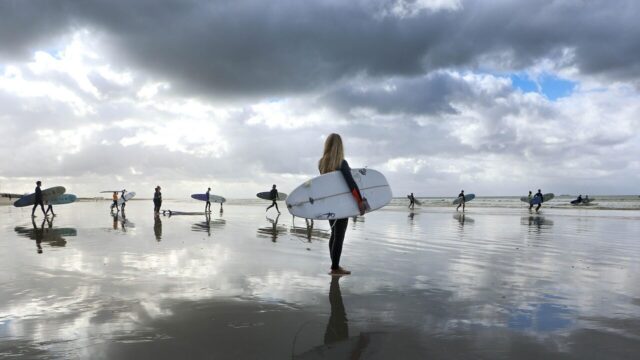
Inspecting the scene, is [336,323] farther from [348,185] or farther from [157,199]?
[157,199]

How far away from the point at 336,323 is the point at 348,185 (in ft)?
10.7

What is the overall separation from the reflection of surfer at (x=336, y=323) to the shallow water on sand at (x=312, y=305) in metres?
0.01

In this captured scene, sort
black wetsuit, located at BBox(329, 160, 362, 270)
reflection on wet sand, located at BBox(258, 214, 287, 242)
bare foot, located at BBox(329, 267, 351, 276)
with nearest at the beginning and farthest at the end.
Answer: bare foot, located at BBox(329, 267, 351, 276) → black wetsuit, located at BBox(329, 160, 362, 270) → reflection on wet sand, located at BBox(258, 214, 287, 242)

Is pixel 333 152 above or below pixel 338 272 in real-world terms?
above

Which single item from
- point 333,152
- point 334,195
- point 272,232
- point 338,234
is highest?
point 333,152

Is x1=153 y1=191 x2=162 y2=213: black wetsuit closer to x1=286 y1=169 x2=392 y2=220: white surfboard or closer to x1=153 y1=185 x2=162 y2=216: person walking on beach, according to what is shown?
x1=153 y1=185 x2=162 y2=216: person walking on beach

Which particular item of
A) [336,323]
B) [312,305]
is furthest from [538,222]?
[336,323]

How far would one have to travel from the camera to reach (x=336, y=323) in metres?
4.17

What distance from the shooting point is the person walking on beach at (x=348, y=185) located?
22.4ft

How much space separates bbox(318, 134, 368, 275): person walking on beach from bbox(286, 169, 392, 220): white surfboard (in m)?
0.16

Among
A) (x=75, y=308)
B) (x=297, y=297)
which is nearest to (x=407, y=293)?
(x=297, y=297)

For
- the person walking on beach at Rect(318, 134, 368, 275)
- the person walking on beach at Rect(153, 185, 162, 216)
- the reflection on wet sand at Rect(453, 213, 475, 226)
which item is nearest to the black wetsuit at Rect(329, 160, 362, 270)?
the person walking on beach at Rect(318, 134, 368, 275)

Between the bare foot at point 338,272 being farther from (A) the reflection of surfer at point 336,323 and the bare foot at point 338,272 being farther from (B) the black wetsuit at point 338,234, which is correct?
(A) the reflection of surfer at point 336,323

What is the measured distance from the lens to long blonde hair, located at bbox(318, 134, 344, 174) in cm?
696
